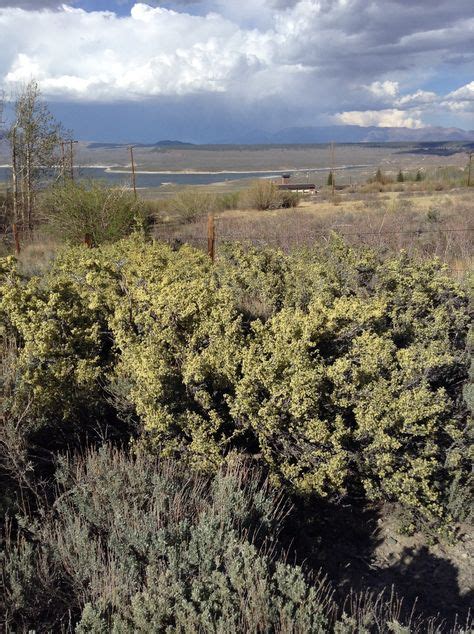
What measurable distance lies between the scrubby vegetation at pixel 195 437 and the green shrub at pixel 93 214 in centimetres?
1136

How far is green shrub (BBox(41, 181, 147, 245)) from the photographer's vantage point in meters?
16.8

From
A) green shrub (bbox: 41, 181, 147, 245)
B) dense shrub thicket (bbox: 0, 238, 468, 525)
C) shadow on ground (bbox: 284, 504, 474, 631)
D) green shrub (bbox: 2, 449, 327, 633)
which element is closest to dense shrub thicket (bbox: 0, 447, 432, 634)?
green shrub (bbox: 2, 449, 327, 633)

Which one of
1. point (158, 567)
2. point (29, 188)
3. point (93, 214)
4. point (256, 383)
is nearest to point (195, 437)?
point (256, 383)

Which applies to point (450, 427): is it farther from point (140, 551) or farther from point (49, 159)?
point (49, 159)

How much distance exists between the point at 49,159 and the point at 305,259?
2288 cm

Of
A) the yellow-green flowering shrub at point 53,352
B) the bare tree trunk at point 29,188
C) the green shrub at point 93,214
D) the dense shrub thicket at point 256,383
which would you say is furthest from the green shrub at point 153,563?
the bare tree trunk at point 29,188

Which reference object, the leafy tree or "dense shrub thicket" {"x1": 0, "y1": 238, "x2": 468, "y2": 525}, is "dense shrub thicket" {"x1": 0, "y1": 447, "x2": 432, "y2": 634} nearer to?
"dense shrub thicket" {"x1": 0, "y1": 238, "x2": 468, "y2": 525}

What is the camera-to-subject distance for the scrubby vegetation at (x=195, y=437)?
315 cm

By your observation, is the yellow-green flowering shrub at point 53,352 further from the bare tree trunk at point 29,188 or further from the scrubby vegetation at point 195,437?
the bare tree trunk at point 29,188

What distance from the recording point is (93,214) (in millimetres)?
17031

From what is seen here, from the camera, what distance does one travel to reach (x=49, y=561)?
3.38 metres

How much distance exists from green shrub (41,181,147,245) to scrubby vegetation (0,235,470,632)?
37.3 ft

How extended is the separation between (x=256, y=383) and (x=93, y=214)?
13673 millimetres

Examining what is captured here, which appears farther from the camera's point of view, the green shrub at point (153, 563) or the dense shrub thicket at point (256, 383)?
the dense shrub thicket at point (256, 383)
